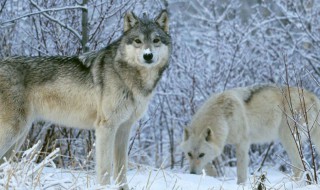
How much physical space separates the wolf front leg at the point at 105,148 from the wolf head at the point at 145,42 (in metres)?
0.69

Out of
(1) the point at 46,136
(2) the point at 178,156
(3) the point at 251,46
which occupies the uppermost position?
(3) the point at 251,46

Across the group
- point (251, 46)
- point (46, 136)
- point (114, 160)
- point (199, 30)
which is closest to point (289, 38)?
point (251, 46)

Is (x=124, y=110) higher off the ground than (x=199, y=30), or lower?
lower

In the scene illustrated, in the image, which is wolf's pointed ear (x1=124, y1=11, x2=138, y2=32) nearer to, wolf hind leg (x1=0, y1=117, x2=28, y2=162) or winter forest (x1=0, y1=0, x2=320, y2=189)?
wolf hind leg (x1=0, y1=117, x2=28, y2=162)

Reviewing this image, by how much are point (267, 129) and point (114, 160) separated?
325cm

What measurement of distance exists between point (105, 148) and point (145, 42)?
106cm

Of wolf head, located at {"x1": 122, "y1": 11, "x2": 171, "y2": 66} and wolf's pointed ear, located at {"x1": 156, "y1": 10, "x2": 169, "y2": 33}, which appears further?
wolf's pointed ear, located at {"x1": 156, "y1": 10, "x2": 169, "y2": 33}

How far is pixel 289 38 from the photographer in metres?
11.2

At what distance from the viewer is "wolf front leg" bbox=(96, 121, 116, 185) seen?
5160 millimetres

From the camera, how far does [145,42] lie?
526 centimetres

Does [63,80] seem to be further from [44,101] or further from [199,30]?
[199,30]

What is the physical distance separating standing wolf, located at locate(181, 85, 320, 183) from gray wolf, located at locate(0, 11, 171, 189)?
2.35m

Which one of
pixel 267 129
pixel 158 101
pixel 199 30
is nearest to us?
pixel 267 129

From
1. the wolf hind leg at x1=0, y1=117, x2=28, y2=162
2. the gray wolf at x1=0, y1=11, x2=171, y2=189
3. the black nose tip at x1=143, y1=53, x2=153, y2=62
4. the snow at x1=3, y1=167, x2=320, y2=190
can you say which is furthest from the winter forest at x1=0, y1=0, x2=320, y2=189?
the wolf hind leg at x1=0, y1=117, x2=28, y2=162
